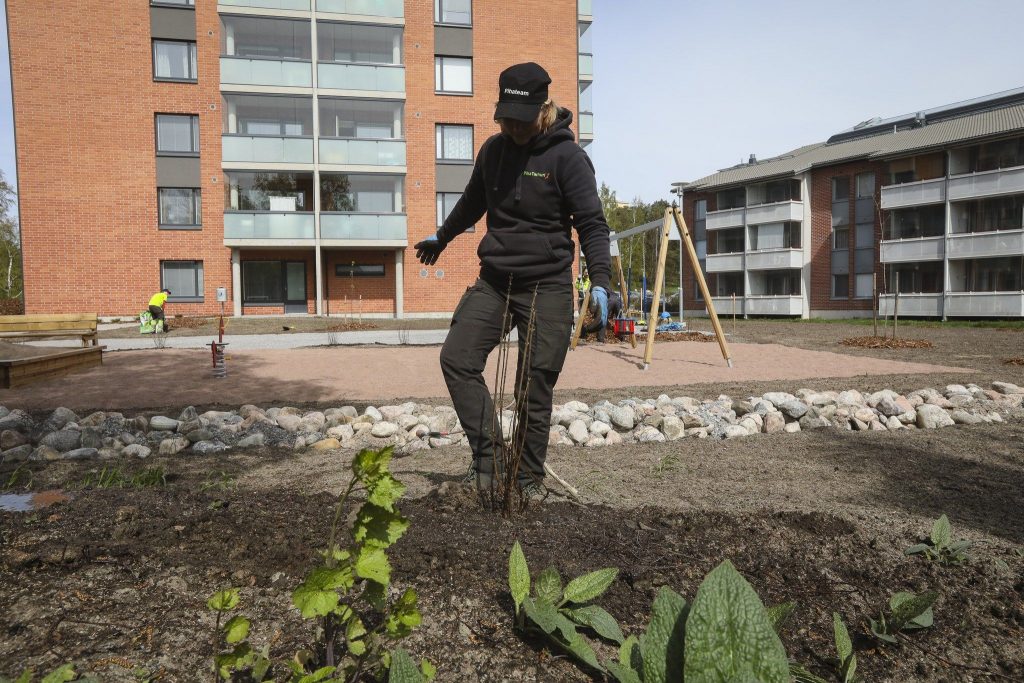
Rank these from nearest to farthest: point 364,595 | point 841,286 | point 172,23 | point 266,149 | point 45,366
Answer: point 364,595 → point 45,366 → point 172,23 → point 266,149 → point 841,286

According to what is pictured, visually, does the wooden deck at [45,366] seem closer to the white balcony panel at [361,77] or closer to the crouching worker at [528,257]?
the crouching worker at [528,257]

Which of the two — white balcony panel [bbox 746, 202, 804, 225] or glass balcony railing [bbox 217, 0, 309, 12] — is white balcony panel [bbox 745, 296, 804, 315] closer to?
white balcony panel [bbox 746, 202, 804, 225]

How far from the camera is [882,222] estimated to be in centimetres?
2803

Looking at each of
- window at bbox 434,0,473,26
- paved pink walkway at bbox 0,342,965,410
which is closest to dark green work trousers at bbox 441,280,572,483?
paved pink walkway at bbox 0,342,965,410

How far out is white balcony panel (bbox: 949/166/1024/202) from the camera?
3209 cm

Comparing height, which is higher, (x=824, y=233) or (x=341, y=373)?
(x=824, y=233)

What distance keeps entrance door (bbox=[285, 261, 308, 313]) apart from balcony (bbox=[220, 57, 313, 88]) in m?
6.85

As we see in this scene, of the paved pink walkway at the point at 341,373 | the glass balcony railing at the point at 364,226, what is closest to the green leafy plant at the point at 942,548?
the paved pink walkway at the point at 341,373

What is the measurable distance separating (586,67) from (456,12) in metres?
5.86

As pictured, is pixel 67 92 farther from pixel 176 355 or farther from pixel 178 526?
pixel 178 526

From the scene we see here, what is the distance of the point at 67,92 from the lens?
84.0 ft

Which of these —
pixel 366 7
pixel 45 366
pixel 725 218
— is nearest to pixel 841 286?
pixel 725 218

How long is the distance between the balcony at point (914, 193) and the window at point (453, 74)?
22.3m

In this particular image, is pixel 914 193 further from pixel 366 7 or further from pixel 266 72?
pixel 266 72
